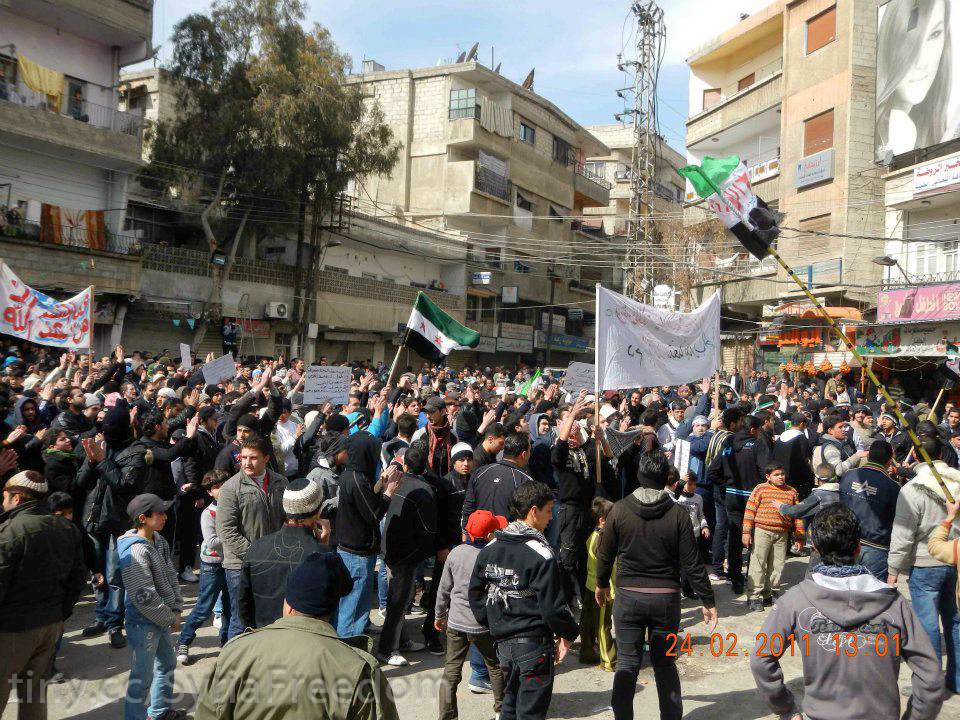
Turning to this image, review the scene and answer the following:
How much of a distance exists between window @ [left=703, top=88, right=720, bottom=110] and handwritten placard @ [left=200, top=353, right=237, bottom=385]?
98.5ft

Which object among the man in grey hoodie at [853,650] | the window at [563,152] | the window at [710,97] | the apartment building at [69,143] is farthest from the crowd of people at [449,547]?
the window at [563,152]

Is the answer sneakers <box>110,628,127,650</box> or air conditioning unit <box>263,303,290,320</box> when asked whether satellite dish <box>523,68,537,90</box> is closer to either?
air conditioning unit <box>263,303,290,320</box>

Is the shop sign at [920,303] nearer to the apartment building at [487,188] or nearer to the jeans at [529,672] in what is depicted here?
the apartment building at [487,188]

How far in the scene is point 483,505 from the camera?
19.5ft

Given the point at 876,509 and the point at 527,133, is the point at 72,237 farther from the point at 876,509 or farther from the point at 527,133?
the point at 527,133

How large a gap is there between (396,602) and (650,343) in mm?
3872

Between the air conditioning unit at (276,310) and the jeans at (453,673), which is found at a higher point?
the air conditioning unit at (276,310)

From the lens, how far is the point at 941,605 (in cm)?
573

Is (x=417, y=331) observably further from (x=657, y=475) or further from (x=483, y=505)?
(x=657, y=475)


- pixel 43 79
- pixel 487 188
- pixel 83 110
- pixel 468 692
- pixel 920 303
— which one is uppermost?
pixel 487 188

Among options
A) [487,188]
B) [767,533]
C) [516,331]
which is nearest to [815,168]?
[487,188]

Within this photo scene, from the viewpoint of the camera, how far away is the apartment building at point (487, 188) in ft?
118

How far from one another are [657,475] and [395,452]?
10.2 ft

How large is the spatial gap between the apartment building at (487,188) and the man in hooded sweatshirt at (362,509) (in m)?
28.0
